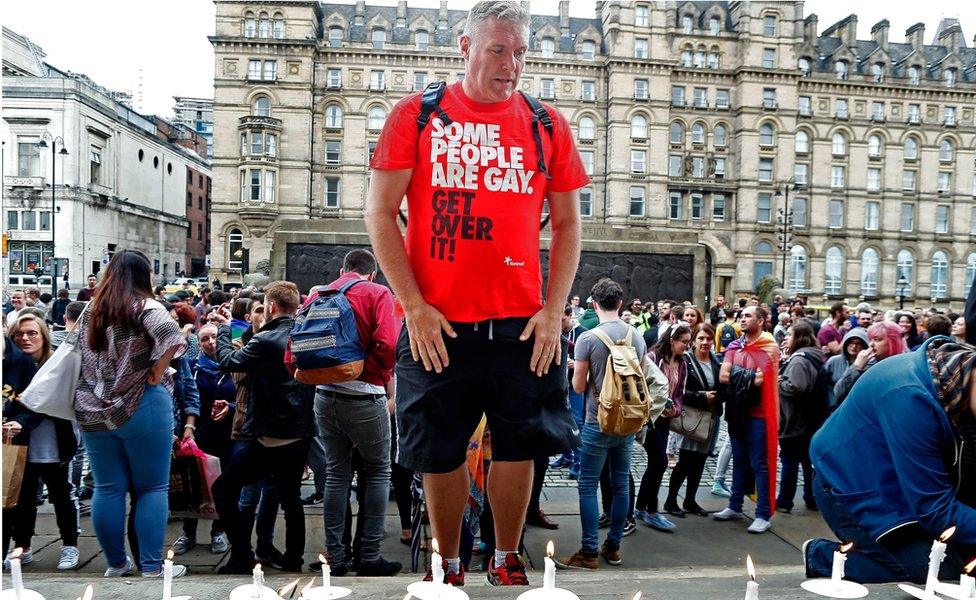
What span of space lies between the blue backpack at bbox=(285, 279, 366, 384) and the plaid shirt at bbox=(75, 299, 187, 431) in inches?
27.5

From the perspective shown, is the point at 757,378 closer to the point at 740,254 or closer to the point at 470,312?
the point at 470,312

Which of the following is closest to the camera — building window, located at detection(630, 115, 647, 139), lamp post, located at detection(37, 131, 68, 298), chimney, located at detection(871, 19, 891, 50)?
lamp post, located at detection(37, 131, 68, 298)

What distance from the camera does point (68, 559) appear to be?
513 centimetres

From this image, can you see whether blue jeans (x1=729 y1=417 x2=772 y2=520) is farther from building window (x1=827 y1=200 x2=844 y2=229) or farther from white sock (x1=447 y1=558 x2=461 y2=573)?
building window (x1=827 y1=200 x2=844 y2=229)

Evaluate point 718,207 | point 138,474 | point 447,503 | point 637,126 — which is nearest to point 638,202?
point 637,126

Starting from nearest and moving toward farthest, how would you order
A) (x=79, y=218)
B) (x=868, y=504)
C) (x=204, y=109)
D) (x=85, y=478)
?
1. (x=868, y=504)
2. (x=85, y=478)
3. (x=79, y=218)
4. (x=204, y=109)

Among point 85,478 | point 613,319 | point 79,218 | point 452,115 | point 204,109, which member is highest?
point 204,109

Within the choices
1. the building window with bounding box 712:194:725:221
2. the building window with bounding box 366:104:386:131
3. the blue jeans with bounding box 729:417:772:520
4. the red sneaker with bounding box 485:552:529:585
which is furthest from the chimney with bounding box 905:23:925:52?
the red sneaker with bounding box 485:552:529:585

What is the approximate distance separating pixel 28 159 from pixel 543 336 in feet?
164

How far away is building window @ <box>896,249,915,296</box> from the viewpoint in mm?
56906

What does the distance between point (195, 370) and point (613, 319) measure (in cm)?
370

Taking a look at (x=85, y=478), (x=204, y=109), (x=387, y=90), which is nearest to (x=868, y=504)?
(x=85, y=478)

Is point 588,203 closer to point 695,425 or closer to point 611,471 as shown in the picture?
point 695,425

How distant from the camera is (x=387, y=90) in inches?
2045
